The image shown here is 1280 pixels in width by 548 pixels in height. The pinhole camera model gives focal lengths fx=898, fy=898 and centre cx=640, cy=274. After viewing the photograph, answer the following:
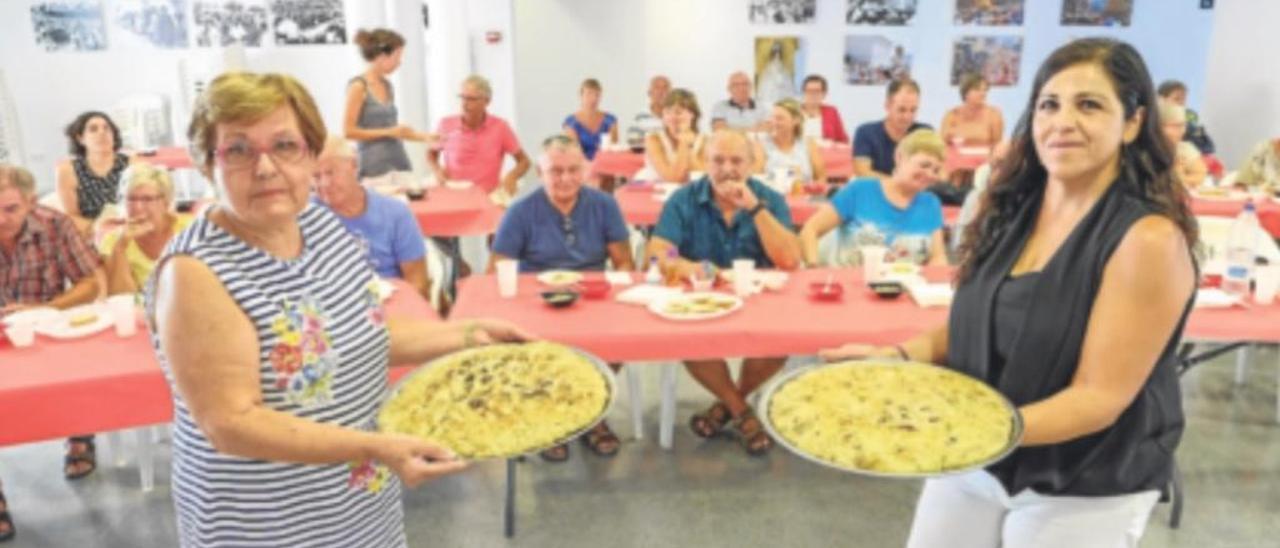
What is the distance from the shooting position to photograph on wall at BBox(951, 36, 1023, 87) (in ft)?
29.8

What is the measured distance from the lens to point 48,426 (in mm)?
2309

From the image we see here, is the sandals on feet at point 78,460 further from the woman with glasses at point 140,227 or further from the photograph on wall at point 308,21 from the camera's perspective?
the photograph on wall at point 308,21

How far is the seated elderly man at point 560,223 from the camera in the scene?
3793mm

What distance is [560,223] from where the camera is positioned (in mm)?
3844

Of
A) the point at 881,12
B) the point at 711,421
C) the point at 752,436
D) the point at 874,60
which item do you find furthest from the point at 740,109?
the point at 752,436

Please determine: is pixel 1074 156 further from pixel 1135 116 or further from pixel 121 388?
pixel 121 388

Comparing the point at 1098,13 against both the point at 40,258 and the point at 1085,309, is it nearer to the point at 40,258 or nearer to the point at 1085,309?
the point at 1085,309

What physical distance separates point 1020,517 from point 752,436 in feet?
6.52

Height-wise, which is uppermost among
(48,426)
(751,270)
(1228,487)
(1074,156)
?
(1074,156)

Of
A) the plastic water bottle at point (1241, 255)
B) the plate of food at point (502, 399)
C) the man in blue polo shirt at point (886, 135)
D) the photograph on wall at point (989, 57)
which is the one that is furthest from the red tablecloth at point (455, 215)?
the photograph on wall at point (989, 57)

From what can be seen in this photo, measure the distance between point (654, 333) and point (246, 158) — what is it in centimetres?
155

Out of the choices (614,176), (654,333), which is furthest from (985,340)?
(614,176)

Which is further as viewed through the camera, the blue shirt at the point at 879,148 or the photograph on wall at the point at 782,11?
the photograph on wall at the point at 782,11

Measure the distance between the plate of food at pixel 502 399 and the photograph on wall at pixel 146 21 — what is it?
874 centimetres
